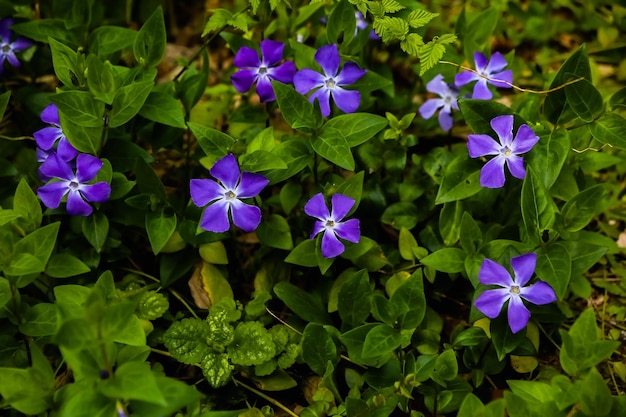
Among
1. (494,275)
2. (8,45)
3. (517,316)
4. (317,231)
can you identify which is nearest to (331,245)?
(317,231)

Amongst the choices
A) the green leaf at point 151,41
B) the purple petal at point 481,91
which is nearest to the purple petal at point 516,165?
the purple petal at point 481,91

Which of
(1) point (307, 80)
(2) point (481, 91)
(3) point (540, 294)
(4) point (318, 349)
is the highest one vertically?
(1) point (307, 80)

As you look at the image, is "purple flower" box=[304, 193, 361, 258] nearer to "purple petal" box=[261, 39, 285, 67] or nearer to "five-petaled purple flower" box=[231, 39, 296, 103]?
"five-petaled purple flower" box=[231, 39, 296, 103]

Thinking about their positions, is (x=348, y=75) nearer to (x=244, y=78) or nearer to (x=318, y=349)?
(x=244, y=78)

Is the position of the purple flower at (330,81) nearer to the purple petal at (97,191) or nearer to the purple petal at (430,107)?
the purple petal at (430,107)

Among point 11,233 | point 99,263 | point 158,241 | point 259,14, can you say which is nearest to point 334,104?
point 259,14

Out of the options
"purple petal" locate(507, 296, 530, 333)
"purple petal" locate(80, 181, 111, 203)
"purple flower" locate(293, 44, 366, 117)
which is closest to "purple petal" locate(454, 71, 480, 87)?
"purple flower" locate(293, 44, 366, 117)
